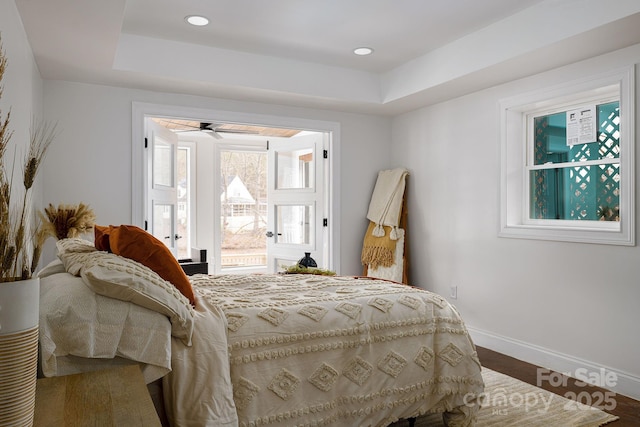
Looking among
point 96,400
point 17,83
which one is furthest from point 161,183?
point 96,400

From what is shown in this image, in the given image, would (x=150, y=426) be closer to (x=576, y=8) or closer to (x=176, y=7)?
(x=176, y=7)

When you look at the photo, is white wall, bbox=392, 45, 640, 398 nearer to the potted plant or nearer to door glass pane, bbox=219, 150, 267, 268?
door glass pane, bbox=219, 150, 267, 268

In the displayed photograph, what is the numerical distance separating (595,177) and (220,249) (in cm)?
489

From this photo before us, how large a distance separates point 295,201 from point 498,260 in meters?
2.27

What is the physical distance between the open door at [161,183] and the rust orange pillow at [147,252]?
88.5 inches

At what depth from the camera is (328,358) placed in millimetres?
2180

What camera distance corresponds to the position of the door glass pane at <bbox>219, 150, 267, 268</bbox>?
7270 millimetres

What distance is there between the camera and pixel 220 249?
686cm

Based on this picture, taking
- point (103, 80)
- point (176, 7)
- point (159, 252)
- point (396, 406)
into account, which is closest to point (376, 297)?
point (396, 406)

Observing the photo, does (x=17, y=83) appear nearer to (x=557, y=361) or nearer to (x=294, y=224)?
(x=294, y=224)

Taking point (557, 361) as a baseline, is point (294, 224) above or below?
above

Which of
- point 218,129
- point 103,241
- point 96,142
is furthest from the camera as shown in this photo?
point 218,129

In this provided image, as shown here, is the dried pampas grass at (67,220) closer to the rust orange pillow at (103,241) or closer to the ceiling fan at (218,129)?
the rust orange pillow at (103,241)

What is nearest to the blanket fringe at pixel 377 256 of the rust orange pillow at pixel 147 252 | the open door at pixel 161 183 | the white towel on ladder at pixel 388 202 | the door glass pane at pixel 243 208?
the white towel on ladder at pixel 388 202
